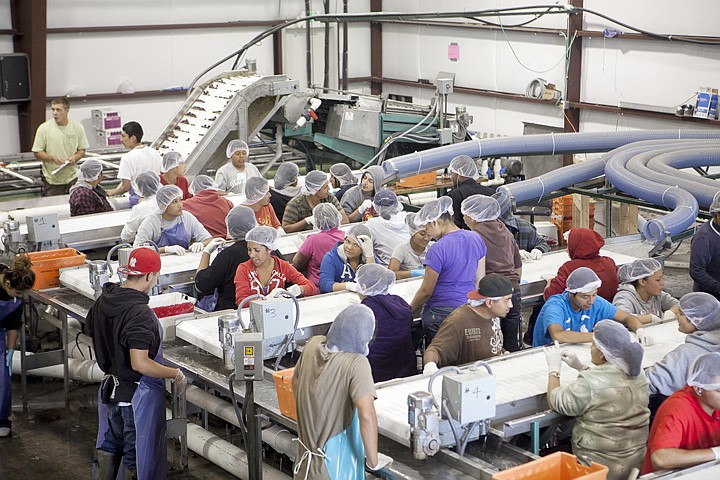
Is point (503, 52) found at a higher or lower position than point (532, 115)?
higher

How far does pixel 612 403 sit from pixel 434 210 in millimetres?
1888

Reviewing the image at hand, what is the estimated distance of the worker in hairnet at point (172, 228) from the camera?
629 centimetres

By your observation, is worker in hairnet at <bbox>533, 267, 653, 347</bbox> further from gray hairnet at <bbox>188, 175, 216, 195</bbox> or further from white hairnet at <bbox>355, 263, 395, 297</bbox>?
gray hairnet at <bbox>188, 175, 216, 195</bbox>

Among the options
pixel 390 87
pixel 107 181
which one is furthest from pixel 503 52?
pixel 107 181

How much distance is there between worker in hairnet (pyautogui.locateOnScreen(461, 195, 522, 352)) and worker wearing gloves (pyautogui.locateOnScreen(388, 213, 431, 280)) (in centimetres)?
40

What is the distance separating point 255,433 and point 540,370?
132 cm

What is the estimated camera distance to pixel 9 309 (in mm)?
5551

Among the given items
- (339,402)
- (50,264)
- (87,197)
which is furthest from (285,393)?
(87,197)

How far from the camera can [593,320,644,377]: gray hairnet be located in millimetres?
3701

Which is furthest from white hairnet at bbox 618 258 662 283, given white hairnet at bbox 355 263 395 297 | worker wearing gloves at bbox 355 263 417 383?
white hairnet at bbox 355 263 395 297

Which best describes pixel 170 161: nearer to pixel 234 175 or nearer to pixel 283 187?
pixel 234 175

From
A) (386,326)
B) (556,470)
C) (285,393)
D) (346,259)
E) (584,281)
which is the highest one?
(584,281)

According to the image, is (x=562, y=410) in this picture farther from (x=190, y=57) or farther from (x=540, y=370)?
(x=190, y=57)

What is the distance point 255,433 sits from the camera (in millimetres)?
4406
